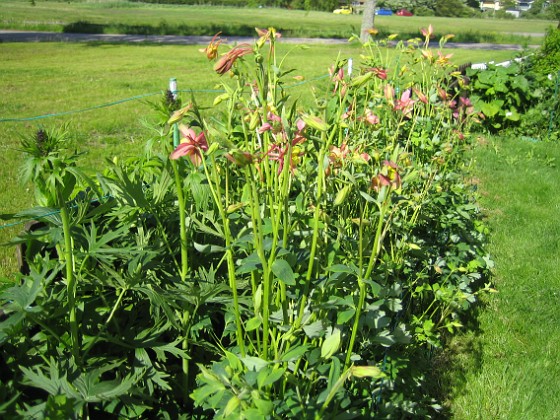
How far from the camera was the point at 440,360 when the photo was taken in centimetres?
262

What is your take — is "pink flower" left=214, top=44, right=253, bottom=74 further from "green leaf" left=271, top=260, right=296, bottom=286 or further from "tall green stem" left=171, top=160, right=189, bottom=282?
"green leaf" left=271, top=260, right=296, bottom=286

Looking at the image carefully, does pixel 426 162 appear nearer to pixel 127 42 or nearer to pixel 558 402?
pixel 558 402

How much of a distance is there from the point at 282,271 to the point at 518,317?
2185 millimetres

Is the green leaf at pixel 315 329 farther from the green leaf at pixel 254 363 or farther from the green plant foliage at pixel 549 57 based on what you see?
the green plant foliage at pixel 549 57

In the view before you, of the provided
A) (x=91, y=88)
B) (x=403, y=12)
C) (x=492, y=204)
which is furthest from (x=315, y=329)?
(x=403, y=12)

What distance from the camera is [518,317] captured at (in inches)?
119

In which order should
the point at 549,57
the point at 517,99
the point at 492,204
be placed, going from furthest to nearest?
the point at 549,57 → the point at 517,99 → the point at 492,204


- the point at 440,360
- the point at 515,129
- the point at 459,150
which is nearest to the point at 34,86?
the point at 515,129

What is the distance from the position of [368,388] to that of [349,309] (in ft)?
1.47

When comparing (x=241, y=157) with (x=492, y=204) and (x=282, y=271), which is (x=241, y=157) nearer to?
(x=282, y=271)

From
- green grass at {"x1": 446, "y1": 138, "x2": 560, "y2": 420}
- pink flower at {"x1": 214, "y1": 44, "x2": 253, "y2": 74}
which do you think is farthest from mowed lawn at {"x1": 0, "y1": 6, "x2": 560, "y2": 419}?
pink flower at {"x1": 214, "y1": 44, "x2": 253, "y2": 74}

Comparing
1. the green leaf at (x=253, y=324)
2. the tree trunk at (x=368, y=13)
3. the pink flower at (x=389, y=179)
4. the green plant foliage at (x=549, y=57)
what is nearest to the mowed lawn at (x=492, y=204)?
the pink flower at (x=389, y=179)

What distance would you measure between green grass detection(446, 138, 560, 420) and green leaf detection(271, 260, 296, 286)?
1.41 m

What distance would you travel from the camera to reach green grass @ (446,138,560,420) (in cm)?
239
